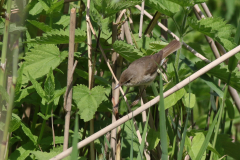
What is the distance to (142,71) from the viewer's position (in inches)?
99.4

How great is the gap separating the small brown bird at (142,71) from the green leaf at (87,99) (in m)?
0.32

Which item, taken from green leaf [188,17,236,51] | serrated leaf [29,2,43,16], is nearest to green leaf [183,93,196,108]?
green leaf [188,17,236,51]

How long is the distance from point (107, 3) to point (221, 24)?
0.76 m

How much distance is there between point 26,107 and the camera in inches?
103

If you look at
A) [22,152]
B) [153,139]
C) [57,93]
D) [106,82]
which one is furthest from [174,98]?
[22,152]

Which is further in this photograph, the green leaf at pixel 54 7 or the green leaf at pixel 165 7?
the green leaf at pixel 54 7

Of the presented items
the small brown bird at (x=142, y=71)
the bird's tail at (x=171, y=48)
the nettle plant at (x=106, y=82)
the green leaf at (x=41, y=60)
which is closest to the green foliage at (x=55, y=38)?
the nettle plant at (x=106, y=82)

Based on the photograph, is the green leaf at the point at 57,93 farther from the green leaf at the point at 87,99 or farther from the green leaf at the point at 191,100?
the green leaf at the point at 191,100

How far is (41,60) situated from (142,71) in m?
0.85

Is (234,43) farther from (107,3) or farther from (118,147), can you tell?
(118,147)

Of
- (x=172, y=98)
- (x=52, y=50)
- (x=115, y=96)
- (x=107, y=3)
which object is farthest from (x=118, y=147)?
(x=107, y=3)

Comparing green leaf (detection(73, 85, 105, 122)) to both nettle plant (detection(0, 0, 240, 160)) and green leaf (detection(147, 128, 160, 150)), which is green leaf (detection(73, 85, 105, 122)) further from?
green leaf (detection(147, 128, 160, 150))

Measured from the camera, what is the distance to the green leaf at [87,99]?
183 centimetres

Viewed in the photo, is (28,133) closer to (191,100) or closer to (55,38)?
(55,38)
